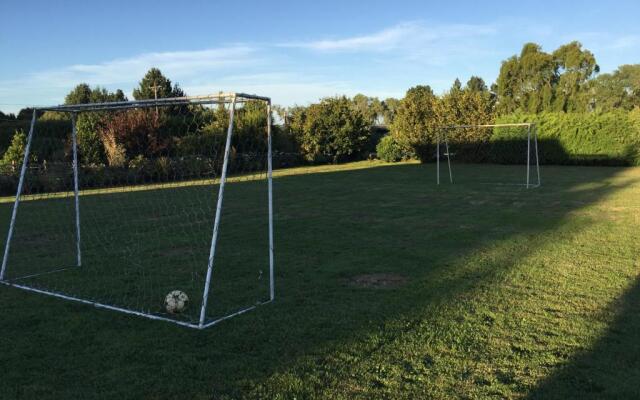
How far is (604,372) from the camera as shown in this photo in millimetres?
3367

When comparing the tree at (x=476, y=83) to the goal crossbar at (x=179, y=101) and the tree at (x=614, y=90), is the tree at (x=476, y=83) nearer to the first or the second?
the tree at (x=614, y=90)

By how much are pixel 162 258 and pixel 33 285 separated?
167cm

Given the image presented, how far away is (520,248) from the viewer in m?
7.23

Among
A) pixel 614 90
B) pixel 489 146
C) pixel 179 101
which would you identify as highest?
pixel 614 90

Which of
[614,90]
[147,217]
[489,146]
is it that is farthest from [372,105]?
[147,217]

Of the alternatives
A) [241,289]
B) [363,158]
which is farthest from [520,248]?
[363,158]

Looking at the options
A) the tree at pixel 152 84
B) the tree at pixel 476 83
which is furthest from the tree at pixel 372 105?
the tree at pixel 152 84

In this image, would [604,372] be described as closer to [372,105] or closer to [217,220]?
[217,220]

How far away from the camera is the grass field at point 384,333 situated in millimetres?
3264

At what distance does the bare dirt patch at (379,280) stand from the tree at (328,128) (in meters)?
24.1

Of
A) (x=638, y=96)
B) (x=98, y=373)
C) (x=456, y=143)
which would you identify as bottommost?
(x=98, y=373)

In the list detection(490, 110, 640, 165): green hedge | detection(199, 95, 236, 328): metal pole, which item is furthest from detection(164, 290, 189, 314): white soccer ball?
detection(490, 110, 640, 165): green hedge

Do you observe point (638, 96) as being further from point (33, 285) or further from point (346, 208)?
point (33, 285)

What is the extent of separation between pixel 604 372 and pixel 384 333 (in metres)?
1.57
